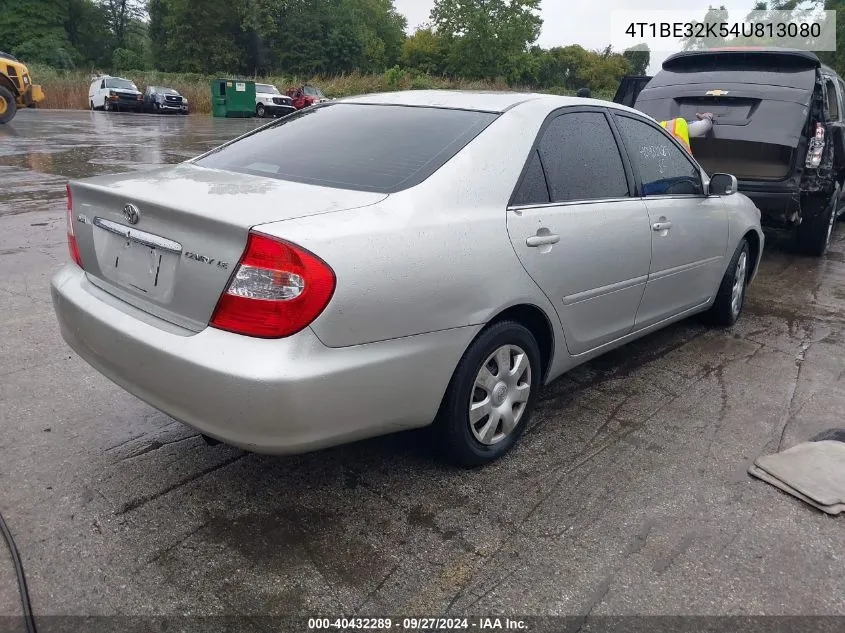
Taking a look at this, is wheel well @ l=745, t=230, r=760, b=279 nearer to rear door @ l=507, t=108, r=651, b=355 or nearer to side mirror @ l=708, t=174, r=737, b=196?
side mirror @ l=708, t=174, r=737, b=196

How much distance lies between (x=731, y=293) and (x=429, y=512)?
3.22 meters

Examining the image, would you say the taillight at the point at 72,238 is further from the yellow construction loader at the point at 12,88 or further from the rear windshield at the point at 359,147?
the yellow construction loader at the point at 12,88

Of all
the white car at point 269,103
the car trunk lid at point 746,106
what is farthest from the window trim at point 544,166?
the white car at point 269,103

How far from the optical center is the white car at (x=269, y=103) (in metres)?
34.5

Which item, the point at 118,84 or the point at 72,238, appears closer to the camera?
the point at 72,238

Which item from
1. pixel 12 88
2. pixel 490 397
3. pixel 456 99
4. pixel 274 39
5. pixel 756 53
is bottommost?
pixel 490 397

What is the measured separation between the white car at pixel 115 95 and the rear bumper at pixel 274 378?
3502 centimetres

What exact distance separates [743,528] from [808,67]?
6.14 m

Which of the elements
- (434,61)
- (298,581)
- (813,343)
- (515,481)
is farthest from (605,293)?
(434,61)

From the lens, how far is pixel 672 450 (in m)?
3.25

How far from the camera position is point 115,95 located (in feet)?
109

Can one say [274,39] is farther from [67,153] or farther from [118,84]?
[67,153]

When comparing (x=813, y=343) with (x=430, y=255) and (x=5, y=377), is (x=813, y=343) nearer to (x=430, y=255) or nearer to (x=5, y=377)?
(x=430, y=255)

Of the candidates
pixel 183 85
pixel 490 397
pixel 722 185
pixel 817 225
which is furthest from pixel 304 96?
pixel 490 397
